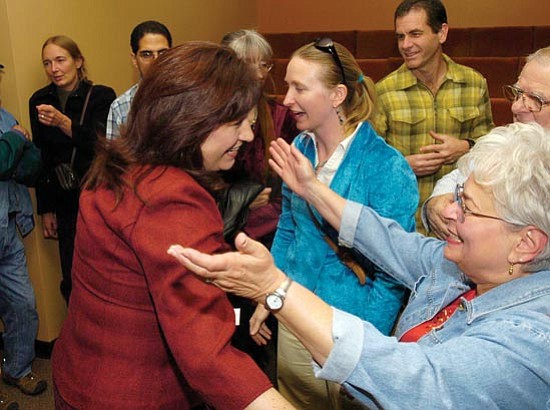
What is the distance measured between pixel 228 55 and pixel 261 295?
0.55 meters

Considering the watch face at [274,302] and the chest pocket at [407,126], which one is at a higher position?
the watch face at [274,302]

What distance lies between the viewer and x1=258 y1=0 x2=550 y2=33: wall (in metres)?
5.64

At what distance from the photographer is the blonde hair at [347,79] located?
6.37 feet

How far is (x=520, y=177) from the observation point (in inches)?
41.6

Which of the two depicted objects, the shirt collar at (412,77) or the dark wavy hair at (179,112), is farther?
the shirt collar at (412,77)

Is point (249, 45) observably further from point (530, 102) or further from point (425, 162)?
point (530, 102)

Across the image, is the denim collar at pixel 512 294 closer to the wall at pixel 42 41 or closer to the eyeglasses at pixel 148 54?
the eyeglasses at pixel 148 54

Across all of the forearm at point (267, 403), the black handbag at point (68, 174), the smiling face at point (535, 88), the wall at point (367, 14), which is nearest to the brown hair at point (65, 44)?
the black handbag at point (68, 174)

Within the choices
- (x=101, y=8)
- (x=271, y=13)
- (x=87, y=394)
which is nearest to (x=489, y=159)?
(x=87, y=394)

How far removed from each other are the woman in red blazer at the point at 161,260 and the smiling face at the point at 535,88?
0.93 metres

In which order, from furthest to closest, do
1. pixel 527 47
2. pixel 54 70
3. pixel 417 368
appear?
pixel 527 47 → pixel 54 70 → pixel 417 368

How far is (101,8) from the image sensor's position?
334 centimetres

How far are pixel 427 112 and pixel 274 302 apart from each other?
6.53ft

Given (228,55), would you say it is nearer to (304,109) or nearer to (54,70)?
(304,109)
